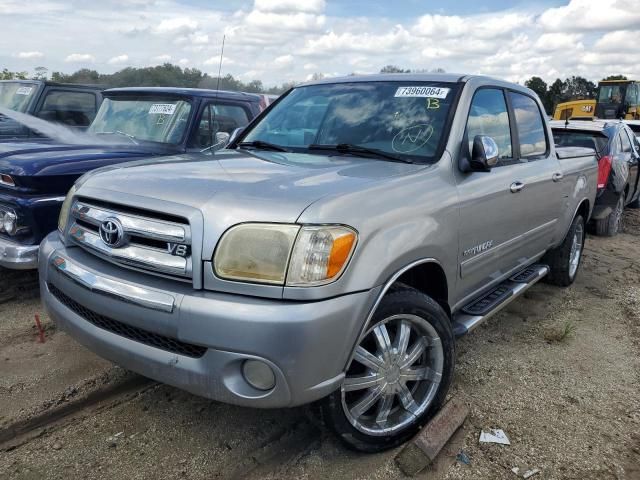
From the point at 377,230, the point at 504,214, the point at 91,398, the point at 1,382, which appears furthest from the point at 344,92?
the point at 1,382

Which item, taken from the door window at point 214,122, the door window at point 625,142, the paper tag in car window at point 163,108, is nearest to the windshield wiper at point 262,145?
the door window at point 214,122

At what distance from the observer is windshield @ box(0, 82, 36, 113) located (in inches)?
298

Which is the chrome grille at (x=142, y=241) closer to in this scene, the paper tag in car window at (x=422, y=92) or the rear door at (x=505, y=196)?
the rear door at (x=505, y=196)

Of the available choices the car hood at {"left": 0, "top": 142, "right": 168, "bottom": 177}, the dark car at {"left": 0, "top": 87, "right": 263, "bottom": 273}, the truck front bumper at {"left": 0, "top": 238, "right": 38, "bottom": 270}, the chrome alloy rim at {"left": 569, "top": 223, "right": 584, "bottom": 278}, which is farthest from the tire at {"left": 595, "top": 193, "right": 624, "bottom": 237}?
the truck front bumper at {"left": 0, "top": 238, "right": 38, "bottom": 270}

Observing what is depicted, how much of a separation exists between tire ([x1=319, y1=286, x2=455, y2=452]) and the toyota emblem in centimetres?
114

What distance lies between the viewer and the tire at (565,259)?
510 centimetres

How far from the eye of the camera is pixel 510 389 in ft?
10.8

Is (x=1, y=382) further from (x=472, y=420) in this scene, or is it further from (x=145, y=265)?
(x=472, y=420)

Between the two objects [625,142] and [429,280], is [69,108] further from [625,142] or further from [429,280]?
Result: [625,142]

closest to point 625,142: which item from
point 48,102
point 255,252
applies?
point 255,252

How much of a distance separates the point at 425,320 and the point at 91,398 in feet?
6.33

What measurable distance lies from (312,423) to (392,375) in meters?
0.59

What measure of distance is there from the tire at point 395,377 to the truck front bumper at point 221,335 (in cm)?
23

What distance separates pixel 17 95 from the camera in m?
7.78
